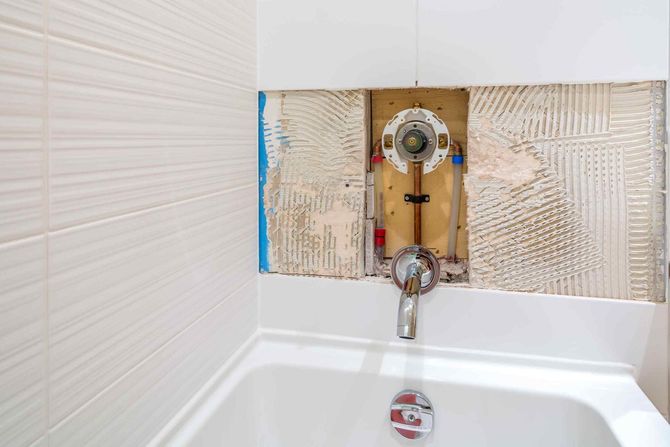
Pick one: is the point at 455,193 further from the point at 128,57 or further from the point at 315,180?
the point at 128,57

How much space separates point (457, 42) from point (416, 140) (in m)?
0.23

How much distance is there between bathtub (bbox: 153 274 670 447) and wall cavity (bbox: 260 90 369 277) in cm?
12

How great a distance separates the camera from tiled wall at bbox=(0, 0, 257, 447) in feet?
1.59

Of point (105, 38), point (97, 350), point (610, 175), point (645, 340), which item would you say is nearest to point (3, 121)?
point (105, 38)

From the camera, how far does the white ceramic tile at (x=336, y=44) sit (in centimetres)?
101

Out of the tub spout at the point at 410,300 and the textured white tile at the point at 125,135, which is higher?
the textured white tile at the point at 125,135

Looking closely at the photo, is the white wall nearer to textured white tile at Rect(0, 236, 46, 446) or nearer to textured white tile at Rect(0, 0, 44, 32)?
textured white tile at Rect(0, 0, 44, 32)

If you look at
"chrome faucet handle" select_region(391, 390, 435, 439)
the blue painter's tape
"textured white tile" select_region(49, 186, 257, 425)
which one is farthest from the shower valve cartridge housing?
"chrome faucet handle" select_region(391, 390, 435, 439)

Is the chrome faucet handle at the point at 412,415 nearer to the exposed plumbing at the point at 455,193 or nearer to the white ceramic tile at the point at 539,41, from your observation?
the exposed plumbing at the point at 455,193

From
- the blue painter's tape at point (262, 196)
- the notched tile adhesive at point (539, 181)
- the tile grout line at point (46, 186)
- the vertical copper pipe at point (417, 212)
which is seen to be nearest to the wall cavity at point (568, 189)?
the notched tile adhesive at point (539, 181)

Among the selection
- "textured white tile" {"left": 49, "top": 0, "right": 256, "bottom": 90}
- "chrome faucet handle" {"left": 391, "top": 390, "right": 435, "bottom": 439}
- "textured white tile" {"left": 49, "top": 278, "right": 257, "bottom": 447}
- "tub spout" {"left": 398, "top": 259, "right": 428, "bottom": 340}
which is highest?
"textured white tile" {"left": 49, "top": 0, "right": 256, "bottom": 90}

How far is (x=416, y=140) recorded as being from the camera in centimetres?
103

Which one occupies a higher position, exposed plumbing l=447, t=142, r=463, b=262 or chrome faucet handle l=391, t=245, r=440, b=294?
exposed plumbing l=447, t=142, r=463, b=262

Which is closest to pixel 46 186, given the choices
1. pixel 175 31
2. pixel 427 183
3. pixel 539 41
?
pixel 175 31
